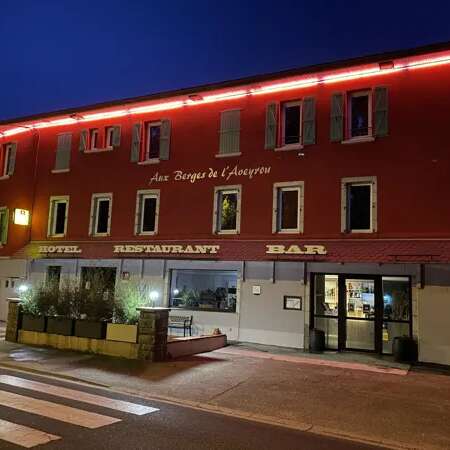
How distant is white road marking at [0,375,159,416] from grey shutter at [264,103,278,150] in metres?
10.7

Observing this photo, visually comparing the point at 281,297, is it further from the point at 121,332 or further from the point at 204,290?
the point at 121,332

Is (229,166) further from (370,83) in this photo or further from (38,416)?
(38,416)

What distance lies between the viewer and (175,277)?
1830cm

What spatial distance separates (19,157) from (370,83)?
16.6m

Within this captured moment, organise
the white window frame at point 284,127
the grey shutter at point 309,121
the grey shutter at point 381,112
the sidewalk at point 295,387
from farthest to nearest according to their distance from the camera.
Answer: the white window frame at point 284,127 → the grey shutter at point 309,121 → the grey shutter at point 381,112 → the sidewalk at point 295,387

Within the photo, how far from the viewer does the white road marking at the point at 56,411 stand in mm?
7167

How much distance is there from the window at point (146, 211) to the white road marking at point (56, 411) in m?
10.9

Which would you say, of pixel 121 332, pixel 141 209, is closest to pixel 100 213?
pixel 141 209

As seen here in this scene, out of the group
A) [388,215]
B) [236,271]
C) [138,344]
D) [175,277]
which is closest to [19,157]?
[175,277]

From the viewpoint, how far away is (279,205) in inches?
653

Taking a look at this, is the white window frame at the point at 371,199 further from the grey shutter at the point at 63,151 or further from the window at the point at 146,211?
the grey shutter at the point at 63,151

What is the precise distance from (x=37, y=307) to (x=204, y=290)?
583cm

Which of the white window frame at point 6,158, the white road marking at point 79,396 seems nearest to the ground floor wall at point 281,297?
the white road marking at point 79,396

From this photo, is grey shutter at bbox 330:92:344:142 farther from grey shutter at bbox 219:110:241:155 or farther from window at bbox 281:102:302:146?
grey shutter at bbox 219:110:241:155
